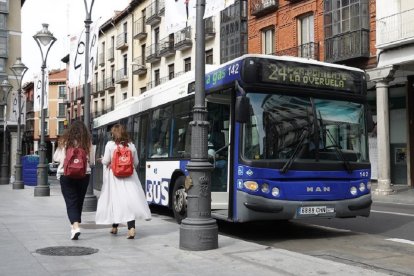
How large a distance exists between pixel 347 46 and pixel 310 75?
1474cm

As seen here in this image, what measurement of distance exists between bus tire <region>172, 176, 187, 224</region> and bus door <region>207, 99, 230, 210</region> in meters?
0.65

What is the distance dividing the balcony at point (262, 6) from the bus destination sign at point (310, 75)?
19.0 meters

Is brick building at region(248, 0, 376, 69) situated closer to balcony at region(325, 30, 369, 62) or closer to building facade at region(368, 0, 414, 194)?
balcony at region(325, 30, 369, 62)

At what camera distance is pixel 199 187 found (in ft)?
24.2

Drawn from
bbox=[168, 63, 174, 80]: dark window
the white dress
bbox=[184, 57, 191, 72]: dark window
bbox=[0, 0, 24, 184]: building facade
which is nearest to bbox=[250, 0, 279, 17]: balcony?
bbox=[184, 57, 191, 72]: dark window

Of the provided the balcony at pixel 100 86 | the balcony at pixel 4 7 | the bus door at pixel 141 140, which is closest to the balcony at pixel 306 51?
the bus door at pixel 141 140

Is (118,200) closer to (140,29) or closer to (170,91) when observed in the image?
(170,91)

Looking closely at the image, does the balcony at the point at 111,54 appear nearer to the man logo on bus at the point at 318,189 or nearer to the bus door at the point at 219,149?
the bus door at the point at 219,149

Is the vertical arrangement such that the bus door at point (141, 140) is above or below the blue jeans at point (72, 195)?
above

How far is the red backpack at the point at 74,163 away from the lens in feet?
26.5

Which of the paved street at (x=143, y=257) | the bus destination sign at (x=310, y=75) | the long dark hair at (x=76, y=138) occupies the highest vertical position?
the bus destination sign at (x=310, y=75)

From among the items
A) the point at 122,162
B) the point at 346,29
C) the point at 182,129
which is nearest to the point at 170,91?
the point at 182,129

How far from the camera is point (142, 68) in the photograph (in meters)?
43.0

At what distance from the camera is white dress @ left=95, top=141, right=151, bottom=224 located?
8344mm
